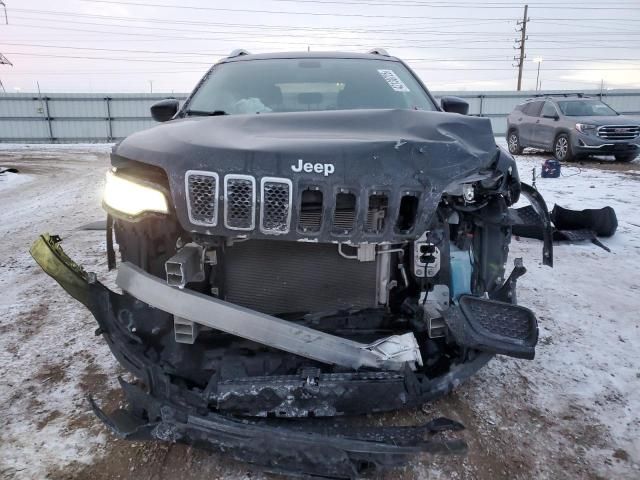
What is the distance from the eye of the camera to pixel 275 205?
170 cm

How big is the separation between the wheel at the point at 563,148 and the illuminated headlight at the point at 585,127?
0.42 metres

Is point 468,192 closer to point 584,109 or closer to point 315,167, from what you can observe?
point 315,167

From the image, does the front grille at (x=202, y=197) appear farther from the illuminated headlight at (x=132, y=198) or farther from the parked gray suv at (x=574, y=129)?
the parked gray suv at (x=574, y=129)

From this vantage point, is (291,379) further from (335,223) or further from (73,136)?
(73,136)

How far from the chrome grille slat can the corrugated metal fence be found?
22712mm

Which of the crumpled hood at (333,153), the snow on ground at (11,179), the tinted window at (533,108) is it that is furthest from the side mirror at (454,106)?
the tinted window at (533,108)

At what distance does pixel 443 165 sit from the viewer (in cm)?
181

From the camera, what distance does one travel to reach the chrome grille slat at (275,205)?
66.1 inches

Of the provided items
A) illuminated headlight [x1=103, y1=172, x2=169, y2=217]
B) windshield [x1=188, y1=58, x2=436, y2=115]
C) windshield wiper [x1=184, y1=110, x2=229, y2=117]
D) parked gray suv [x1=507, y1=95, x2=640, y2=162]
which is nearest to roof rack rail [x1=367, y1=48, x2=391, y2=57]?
windshield [x1=188, y1=58, x2=436, y2=115]

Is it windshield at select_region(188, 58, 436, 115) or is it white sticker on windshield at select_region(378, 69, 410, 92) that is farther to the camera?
white sticker on windshield at select_region(378, 69, 410, 92)

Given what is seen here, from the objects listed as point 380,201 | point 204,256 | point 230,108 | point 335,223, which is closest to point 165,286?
point 204,256

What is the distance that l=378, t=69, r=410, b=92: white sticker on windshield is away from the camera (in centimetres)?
311

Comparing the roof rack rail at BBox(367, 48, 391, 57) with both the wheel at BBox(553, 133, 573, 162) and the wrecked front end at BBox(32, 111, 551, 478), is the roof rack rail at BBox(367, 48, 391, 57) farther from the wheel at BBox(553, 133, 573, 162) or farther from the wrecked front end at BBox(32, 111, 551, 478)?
the wheel at BBox(553, 133, 573, 162)

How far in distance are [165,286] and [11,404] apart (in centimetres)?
115
